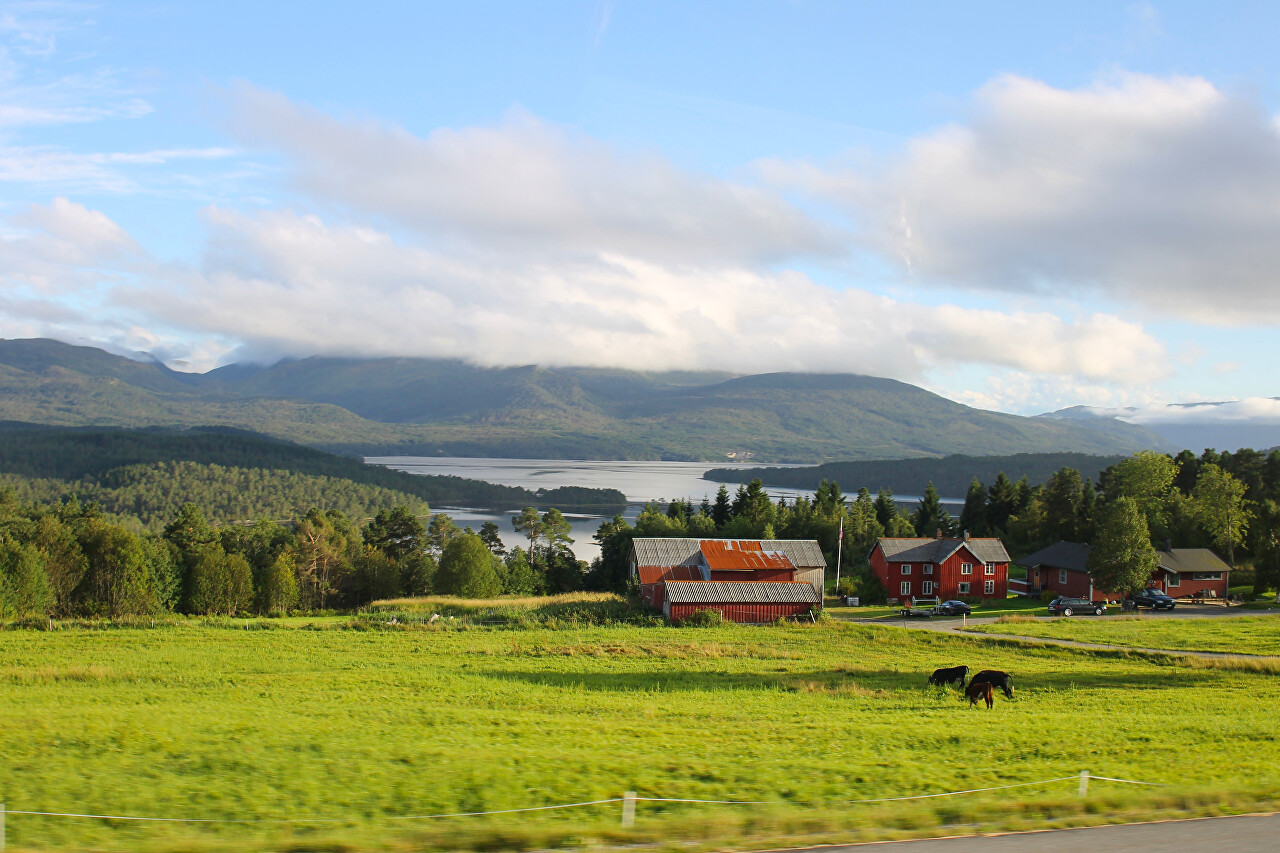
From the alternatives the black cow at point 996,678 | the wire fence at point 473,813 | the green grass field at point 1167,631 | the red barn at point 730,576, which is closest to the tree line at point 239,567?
the red barn at point 730,576

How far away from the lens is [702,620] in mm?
44375

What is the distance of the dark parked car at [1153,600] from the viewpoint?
162ft

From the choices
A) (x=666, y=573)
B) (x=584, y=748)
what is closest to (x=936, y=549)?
(x=666, y=573)

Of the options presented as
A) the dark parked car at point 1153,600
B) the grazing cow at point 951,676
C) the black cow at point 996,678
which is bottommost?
the dark parked car at point 1153,600

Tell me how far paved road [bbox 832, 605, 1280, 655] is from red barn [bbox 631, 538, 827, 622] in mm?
4433

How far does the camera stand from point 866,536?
7894 centimetres

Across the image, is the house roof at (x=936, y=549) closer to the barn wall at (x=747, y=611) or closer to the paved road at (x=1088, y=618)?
the paved road at (x=1088, y=618)

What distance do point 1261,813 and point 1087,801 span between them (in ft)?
6.86

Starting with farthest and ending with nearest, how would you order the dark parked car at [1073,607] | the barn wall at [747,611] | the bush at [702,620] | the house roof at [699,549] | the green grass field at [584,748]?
the house roof at [699,549], the dark parked car at [1073,607], the barn wall at [747,611], the bush at [702,620], the green grass field at [584,748]

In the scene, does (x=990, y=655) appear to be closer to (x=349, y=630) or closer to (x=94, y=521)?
(x=349, y=630)

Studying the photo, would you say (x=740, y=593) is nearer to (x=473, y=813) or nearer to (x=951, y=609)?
(x=951, y=609)

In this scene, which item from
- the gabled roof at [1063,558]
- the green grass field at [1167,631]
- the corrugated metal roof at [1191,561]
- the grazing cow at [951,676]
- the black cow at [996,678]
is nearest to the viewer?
the black cow at [996,678]

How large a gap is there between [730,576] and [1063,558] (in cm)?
2461

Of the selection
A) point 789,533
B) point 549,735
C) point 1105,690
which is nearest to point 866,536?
point 789,533
